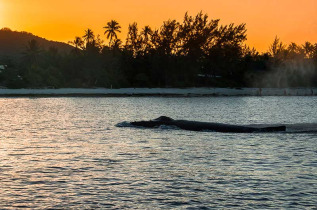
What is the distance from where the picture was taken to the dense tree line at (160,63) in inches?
6501

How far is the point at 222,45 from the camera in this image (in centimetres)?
18862

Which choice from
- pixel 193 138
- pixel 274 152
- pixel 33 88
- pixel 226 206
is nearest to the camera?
pixel 226 206

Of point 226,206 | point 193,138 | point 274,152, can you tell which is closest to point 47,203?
point 226,206

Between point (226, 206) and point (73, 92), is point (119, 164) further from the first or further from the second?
point (73, 92)

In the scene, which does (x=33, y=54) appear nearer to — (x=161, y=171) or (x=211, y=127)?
(x=211, y=127)

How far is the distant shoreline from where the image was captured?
162500 millimetres

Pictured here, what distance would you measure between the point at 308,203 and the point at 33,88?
145973 millimetres

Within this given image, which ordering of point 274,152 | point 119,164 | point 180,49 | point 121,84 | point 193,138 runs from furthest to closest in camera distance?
point 180,49
point 121,84
point 193,138
point 274,152
point 119,164

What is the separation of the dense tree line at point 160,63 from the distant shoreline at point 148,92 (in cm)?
213

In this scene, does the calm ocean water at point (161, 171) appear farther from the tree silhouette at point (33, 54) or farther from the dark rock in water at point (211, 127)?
the tree silhouette at point (33, 54)

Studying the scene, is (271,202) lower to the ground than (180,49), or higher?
lower

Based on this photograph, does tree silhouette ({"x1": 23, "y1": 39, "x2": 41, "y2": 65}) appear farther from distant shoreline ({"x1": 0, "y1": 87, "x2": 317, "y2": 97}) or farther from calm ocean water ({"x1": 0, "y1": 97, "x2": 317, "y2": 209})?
calm ocean water ({"x1": 0, "y1": 97, "x2": 317, "y2": 209})

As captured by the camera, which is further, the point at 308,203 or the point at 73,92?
the point at 73,92

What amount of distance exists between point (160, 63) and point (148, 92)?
1005cm
